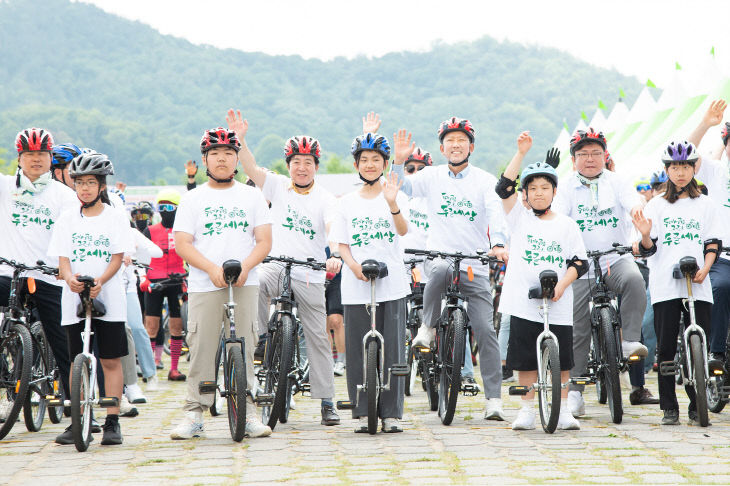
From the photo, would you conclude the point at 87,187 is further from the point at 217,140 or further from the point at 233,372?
the point at 233,372

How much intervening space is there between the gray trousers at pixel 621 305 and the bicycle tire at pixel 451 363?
3.62ft

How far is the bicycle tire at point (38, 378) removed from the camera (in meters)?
8.02

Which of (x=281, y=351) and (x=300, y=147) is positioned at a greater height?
(x=300, y=147)

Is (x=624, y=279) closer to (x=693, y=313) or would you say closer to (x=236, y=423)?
(x=693, y=313)

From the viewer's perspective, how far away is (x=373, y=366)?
24.2 ft

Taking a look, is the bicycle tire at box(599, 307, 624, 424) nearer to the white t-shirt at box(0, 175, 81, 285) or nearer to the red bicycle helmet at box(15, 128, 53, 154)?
the white t-shirt at box(0, 175, 81, 285)

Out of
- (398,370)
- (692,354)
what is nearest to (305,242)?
(398,370)

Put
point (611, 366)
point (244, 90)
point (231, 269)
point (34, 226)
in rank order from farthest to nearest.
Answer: point (244, 90) → point (34, 226) → point (611, 366) → point (231, 269)

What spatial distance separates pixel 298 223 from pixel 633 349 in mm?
3036

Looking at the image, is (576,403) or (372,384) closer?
(372,384)

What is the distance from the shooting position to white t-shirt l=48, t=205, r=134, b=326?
7.34 m

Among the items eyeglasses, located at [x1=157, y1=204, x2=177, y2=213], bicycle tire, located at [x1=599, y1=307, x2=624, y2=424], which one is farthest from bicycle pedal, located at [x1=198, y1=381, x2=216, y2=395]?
eyeglasses, located at [x1=157, y1=204, x2=177, y2=213]

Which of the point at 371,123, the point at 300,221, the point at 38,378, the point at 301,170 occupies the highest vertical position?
the point at 371,123

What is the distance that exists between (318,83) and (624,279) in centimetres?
16510
